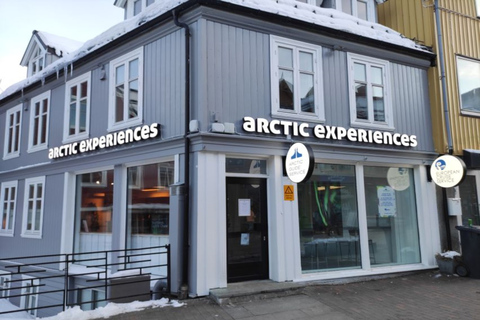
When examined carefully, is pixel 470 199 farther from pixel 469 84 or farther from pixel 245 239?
pixel 245 239

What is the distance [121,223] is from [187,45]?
452 cm

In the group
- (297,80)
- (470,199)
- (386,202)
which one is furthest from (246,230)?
(470,199)

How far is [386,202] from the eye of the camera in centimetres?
1056

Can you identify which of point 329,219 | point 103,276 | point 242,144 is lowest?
point 103,276

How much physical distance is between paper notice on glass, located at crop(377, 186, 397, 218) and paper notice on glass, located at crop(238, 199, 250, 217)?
4008 mm

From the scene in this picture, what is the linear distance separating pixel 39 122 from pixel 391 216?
11349 mm

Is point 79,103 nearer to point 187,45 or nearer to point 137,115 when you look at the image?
point 137,115

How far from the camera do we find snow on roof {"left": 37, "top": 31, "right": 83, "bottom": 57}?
1467 centimetres

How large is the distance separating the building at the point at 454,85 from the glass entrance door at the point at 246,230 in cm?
553

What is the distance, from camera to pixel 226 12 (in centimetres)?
852

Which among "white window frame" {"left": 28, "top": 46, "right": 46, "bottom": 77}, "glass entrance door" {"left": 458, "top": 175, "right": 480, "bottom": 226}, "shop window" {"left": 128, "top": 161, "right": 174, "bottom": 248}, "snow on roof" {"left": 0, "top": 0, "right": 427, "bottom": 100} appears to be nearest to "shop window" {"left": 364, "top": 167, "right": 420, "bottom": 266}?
"glass entrance door" {"left": 458, "top": 175, "right": 480, "bottom": 226}

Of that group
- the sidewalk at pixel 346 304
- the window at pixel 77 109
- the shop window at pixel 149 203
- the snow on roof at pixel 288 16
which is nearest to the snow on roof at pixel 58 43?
the snow on roof at pixel 288 16


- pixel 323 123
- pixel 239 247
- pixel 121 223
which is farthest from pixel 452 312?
pixel 121 223

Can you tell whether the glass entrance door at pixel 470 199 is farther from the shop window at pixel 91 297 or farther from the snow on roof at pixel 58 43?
the snow on roof at pixel 58 43
